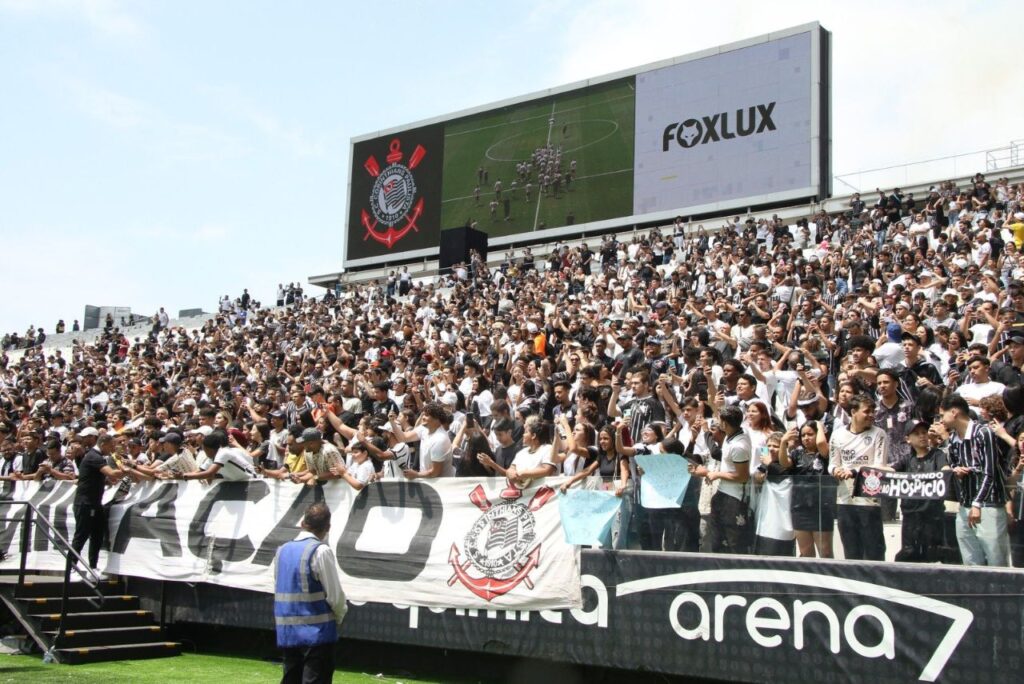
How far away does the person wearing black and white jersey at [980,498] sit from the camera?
653 centimetres

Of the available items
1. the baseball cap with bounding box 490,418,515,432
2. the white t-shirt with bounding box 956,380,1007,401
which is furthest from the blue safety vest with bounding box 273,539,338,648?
the white t-shirt with bounding box 956,380,1007,401

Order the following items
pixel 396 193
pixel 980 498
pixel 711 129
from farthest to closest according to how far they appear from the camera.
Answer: pixel 396 193
pixel 711 129
pixel 980 498

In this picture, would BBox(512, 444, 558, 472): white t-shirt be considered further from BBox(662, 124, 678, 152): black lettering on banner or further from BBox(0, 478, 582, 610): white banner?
BBox(662, 124, 678, 152): black lettering on banner

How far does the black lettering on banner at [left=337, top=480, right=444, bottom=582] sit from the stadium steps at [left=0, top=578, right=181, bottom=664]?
2.71 metres

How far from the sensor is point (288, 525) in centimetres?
1049

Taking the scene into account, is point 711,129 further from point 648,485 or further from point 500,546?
point 648,485

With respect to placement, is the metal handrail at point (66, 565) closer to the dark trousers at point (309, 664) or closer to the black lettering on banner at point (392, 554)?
the black lettering on banner at point (392, 554)

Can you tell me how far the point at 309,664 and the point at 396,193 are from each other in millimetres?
37057

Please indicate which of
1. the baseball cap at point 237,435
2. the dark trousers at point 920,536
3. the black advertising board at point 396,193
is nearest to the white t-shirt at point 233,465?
the baseball cap at point 237,435

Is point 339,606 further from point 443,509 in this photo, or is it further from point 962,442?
point 962,442

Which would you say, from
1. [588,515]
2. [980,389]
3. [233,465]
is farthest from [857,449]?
[233,465]

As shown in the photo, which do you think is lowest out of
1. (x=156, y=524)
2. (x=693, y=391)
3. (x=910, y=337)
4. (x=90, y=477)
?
(x=156, y=524)

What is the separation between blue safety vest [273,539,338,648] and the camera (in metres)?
6.70

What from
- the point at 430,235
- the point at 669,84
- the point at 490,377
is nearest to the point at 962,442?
the point at 490,377
